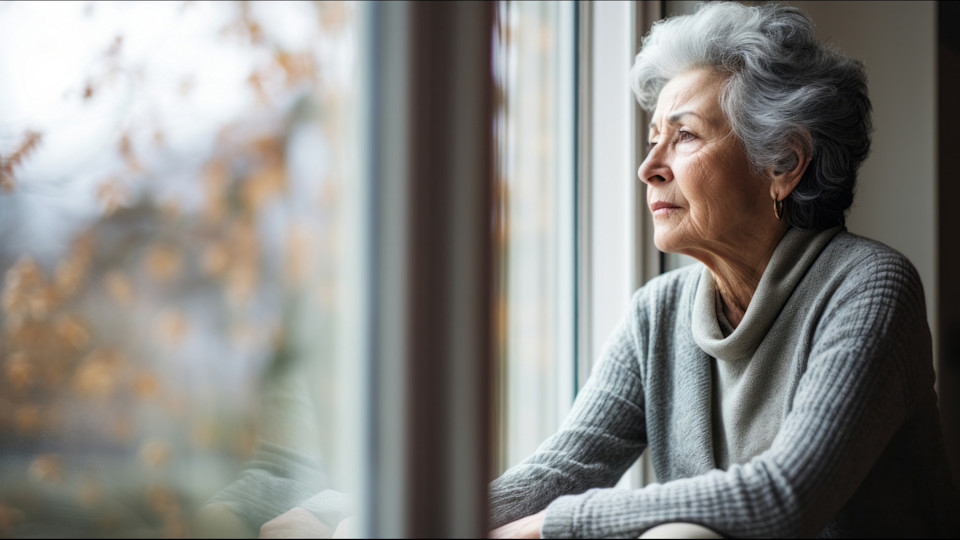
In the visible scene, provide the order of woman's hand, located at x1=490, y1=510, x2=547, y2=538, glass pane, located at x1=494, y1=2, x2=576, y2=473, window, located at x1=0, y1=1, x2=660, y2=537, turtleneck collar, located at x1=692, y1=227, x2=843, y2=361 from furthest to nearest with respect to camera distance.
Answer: glass pane, located at x1=494, y1=2, x2=576, y2=473 < turtleneck collar, located at x1=692, y1=227, x2=843, y2=361 < woman's hand, located at x1=490, y1=510, x2=547, y2=538 < window, located at x1=0, y1=1, x2=660, y2=537

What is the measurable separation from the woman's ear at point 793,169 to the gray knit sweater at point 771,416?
0.08 meters

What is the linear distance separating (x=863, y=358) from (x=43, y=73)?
109 cm

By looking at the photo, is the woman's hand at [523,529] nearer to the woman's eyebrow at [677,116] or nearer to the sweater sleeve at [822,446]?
the sweater sleeve at [822,446]

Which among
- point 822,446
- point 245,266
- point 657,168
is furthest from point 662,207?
point 245,266

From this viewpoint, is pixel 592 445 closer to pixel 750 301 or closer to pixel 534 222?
pixel 750 301

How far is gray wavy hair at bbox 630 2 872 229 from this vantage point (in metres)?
1.29

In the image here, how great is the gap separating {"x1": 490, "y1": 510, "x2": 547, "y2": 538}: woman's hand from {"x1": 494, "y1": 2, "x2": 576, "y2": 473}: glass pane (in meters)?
Answer: 0.55

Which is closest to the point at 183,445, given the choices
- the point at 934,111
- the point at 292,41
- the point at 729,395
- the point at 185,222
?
the point at 185,222

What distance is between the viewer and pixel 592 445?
1.32 meters

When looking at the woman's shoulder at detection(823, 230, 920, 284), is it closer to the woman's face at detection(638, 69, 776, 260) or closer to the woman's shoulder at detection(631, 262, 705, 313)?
the woman's face at detection(638, 69, 776, 260)

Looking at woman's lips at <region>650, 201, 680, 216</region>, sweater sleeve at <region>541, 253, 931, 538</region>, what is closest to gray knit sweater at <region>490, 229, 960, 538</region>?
sweater sleeve at <region>541, 253, 931, 538</region>

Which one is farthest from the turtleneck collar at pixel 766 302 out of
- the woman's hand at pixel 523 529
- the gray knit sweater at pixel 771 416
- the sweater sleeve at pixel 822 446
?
the woman's hand at pixel 523 529

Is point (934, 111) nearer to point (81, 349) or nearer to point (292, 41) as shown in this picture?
point (292, 41)

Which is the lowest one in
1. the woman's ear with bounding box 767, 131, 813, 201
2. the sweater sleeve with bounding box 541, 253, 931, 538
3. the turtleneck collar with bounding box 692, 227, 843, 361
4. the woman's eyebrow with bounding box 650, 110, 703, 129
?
the sweater sleeve with bounding box 541, 253, 931, 538
